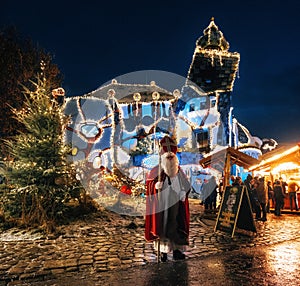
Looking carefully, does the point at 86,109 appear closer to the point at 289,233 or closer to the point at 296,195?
the point at 296,195

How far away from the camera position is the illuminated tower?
81.7 feet

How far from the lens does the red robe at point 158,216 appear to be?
17.8ft

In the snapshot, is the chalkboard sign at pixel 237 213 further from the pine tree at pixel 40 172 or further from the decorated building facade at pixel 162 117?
the decorated building facade at pixel 162 117

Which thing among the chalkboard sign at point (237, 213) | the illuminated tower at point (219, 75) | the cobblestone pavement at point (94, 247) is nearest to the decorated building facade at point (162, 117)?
the illuminated tower at point (219, 75)

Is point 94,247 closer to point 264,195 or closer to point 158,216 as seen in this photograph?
point 158,216

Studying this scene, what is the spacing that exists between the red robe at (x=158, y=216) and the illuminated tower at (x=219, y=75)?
1994 cm

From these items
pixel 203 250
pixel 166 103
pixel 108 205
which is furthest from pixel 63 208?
pixel 166 103

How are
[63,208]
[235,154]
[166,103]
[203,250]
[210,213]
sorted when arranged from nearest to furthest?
[203,250], [63,208], [235,154], [210,213], [166,103]

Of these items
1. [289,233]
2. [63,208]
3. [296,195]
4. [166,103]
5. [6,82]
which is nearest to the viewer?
[289,233]

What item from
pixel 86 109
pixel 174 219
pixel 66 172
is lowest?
pixel 174 219

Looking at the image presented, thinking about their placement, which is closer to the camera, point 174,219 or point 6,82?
point 174,219

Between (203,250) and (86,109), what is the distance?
2011 centimetres

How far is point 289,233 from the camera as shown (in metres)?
8.10

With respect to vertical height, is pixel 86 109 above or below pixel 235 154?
above
